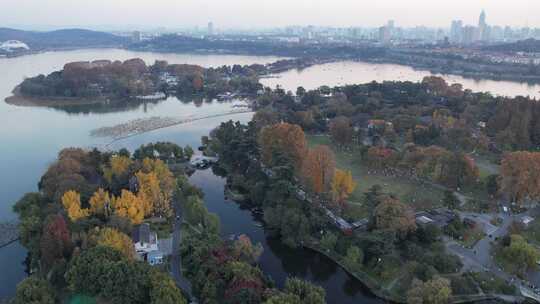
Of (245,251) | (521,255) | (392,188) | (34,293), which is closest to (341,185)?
(392,188)

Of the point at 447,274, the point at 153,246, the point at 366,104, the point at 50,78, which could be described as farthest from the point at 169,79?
the point at 447,274

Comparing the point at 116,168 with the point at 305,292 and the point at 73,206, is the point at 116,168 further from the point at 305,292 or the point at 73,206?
the point at 305,292

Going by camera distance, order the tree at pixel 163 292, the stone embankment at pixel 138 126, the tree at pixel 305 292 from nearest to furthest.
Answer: the tree at pixel 163 292
the tree at pixel 305 292
the stone embankment at pixel 138 126

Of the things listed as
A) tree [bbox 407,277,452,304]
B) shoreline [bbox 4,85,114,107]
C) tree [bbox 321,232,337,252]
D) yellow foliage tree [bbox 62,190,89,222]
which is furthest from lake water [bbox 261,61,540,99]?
tree [bbox 407,277,452,304]

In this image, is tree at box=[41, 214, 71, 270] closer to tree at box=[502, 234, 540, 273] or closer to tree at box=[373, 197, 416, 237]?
tree at box=[373, 197, 416, 237]

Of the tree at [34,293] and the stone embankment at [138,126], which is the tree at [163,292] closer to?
the tree at [34,293]

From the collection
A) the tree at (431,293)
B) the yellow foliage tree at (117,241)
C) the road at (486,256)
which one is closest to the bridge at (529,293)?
the road at (486,256)
